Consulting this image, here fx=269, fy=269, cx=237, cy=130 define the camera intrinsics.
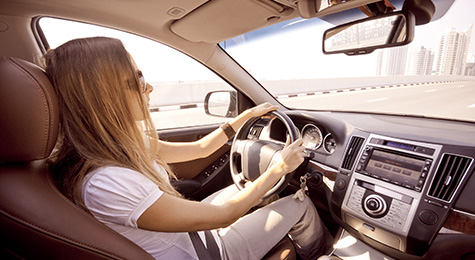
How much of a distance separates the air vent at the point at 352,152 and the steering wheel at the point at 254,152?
0.40 m

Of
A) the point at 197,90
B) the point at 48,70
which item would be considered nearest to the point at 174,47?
the point at 48,70

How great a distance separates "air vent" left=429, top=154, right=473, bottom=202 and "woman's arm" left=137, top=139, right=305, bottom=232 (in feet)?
2.90

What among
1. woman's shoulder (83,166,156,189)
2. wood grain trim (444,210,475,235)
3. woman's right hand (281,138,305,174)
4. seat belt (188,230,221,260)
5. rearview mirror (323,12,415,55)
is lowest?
seat belt (188,230,221,260)

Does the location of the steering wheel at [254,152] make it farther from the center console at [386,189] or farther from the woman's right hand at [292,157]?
the center console at [386,189]

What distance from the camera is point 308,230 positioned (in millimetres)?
1798

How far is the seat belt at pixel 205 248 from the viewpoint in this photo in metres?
1.24

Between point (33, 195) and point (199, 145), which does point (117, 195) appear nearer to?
point (33, 195)

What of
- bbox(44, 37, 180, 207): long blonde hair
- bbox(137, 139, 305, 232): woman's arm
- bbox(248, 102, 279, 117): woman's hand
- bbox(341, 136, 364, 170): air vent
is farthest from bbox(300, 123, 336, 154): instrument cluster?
bbox(44, 37, 180, 207): long blonde hair

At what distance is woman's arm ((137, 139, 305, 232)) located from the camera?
0.95 metres

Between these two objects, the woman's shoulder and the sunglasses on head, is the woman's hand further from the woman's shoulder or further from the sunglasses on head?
the woman's shoulder

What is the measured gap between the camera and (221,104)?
10.4 feet

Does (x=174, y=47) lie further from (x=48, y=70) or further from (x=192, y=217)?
(x=192, y=217)

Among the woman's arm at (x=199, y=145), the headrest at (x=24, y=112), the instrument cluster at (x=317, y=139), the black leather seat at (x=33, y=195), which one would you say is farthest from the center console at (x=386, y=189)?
the headrest at (x=24, y=112)

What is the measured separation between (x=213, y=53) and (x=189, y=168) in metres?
1.18
